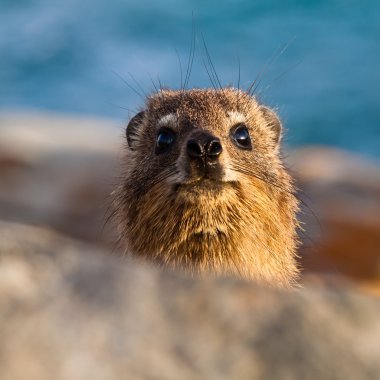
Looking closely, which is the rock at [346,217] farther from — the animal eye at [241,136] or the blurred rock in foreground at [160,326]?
the blurred rock in foreground at [160,326]

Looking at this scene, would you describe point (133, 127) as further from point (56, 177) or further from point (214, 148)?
point (56, 177)

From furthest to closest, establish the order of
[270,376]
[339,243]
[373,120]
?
[373,120]
[339,243]
[270,376]

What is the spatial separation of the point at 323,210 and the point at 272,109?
444 cm

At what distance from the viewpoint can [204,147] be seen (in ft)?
18.7

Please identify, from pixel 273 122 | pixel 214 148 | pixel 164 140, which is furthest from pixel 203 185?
pixel 273 122

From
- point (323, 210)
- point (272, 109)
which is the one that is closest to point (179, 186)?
point (272, 109)

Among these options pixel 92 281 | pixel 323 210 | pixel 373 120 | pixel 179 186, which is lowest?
pixel 92 281

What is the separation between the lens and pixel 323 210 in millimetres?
12289

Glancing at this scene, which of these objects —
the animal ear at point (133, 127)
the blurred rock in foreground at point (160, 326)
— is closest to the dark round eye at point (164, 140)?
the animal ear at point (133, 127)

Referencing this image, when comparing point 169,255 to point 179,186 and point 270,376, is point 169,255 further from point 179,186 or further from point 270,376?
point 270,376

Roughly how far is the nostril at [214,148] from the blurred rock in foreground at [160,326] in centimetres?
256

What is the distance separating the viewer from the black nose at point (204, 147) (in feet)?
18.7

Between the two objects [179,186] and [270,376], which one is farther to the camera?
[179,186]

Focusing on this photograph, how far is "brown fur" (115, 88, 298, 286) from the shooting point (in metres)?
6.06
